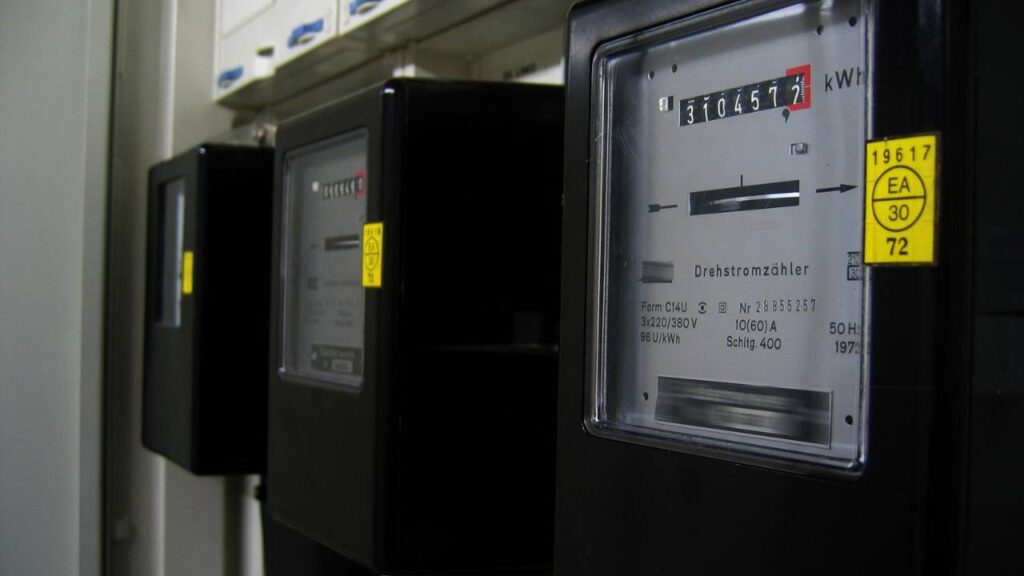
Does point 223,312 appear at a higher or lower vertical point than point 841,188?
lower

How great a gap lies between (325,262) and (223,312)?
0.43 meters

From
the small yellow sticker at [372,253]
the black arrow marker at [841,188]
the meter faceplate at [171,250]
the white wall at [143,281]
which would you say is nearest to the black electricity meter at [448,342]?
the small yellow sticker at [372,253]

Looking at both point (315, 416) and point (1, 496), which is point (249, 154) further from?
point (1, 496)

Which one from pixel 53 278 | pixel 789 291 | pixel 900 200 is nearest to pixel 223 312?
pixel 53 278

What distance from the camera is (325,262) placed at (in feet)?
3.92

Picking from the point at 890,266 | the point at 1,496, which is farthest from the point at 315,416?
the point at 1,496

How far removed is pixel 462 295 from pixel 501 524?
0.24 metres

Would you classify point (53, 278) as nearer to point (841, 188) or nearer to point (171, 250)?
point (171, 250)

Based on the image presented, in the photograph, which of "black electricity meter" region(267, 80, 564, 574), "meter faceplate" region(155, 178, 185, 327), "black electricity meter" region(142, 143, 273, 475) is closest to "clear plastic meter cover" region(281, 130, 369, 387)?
"black electricity meter" region(267, 80, 564, 574)

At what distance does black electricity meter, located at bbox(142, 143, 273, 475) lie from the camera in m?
1.54

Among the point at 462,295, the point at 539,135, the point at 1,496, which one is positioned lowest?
the point at 1,496

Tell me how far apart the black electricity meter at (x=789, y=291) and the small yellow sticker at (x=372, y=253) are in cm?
28

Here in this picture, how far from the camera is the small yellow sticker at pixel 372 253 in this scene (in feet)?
3.29

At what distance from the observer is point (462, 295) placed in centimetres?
103
